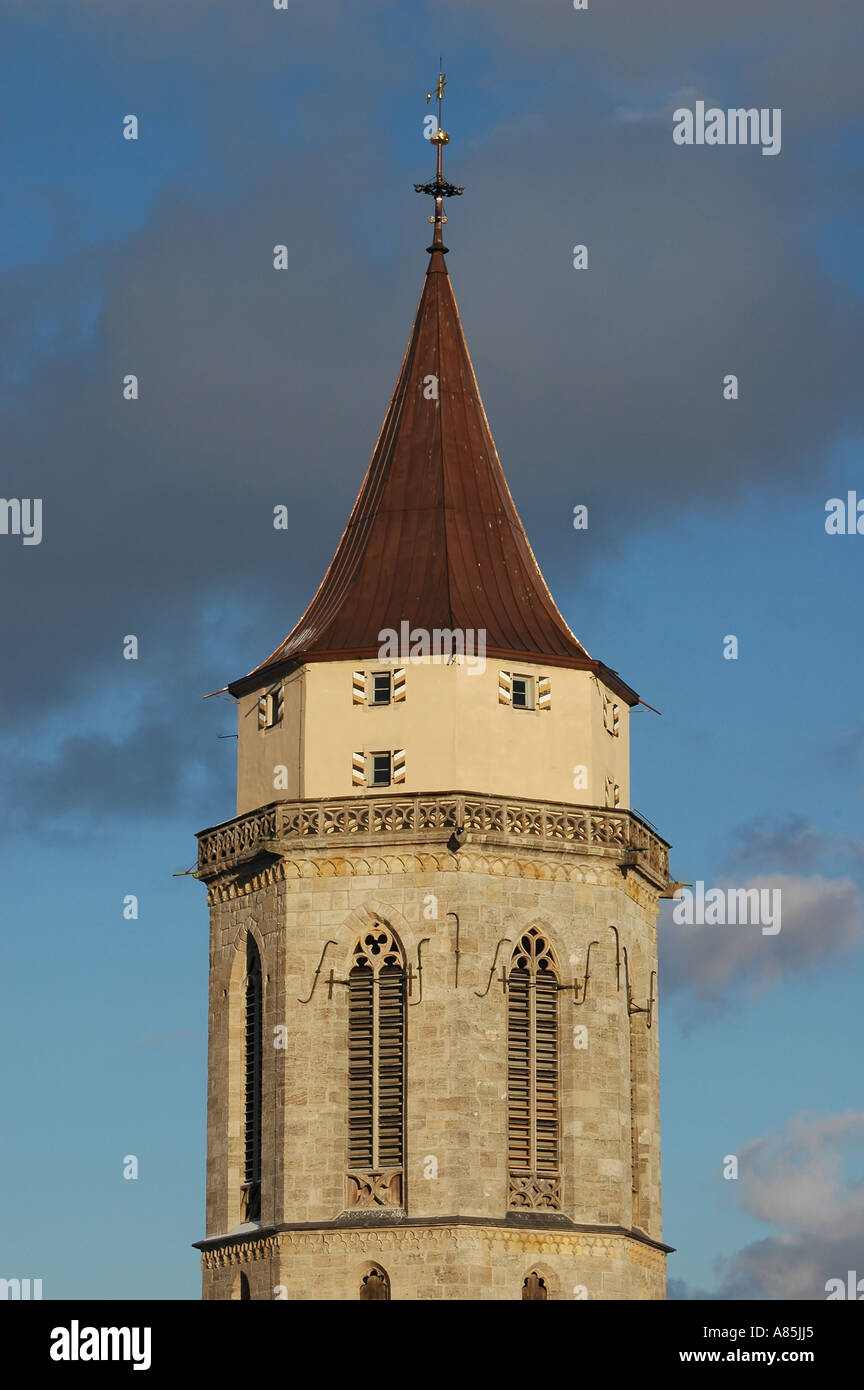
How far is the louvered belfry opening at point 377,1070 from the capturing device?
79750 millimetres

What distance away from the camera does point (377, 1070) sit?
80312 mm

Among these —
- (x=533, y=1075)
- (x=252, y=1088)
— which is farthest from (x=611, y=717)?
(x=252, y=1088)

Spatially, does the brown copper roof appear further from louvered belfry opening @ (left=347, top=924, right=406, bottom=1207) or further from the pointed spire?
louvered belfry opening @ (left=347, top=924, right=406, bottom=1207)

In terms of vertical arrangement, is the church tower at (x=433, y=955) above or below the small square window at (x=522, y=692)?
below

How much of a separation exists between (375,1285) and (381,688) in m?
12.5

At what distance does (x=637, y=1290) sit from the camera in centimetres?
Result: 8125

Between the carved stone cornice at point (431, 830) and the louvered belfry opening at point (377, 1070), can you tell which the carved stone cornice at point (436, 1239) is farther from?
the carved stone cornice at point (431, 830)

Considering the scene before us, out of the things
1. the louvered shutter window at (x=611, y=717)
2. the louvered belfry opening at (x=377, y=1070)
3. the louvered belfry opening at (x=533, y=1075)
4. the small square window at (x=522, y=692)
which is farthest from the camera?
the louvered shutter window at (x=611, y=717)

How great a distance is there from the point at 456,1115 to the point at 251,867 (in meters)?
7.58

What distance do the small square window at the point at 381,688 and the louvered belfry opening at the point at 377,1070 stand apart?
4.95m

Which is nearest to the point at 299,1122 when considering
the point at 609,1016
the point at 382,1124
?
the point at 382,1124

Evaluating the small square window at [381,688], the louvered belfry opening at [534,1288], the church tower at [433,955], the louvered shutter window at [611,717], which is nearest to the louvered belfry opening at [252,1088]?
the church tower at [433,955]

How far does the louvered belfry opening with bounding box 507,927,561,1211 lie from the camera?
8019cm
